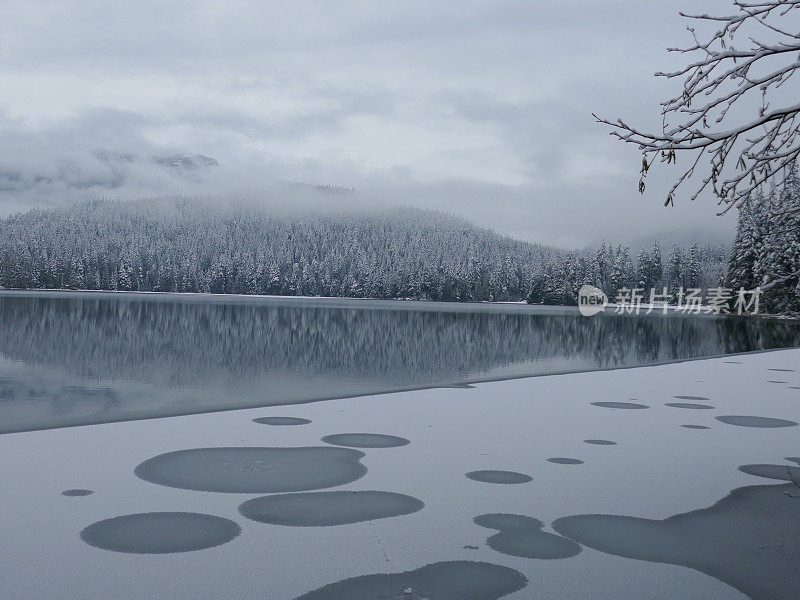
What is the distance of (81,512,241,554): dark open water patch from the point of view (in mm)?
4621

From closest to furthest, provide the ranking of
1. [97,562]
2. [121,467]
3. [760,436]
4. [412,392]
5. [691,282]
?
[97,562] → [121,467] → [760,436] → [412,392] → [691,282]

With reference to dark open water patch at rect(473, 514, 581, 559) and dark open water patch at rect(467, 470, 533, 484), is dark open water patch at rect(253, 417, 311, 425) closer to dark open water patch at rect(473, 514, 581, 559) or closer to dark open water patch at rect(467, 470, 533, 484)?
dark open water patch at rect(467, 470, 533, 484)

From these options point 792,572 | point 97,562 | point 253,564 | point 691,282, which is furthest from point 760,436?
point 691,282

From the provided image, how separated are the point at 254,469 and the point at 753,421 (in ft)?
22.2

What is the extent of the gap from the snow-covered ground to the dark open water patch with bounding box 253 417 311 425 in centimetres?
17

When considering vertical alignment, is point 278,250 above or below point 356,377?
above

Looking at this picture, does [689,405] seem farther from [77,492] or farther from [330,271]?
[330,271]

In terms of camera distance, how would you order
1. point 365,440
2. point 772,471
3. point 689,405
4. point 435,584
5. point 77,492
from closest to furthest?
point 435,584 < point 77,492 < point 772,471 < point 365,440 < point 689,405

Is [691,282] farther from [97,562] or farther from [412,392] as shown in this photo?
[97,562]

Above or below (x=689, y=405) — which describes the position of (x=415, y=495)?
below

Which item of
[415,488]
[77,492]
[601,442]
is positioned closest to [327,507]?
[415,488]

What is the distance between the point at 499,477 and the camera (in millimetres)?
6590

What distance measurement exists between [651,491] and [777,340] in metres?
32.1

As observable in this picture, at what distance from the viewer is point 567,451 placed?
25.4 feet
